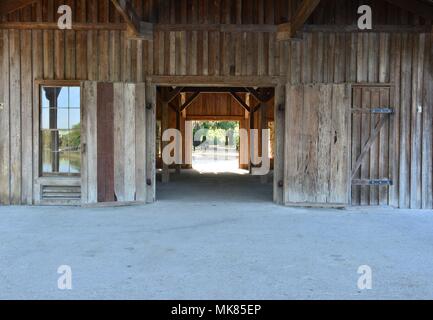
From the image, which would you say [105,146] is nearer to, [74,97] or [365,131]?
[74,97]

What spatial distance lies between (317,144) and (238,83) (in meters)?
1.75

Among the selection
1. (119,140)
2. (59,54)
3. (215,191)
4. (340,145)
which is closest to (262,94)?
(215,191)

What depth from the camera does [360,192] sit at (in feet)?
25.1

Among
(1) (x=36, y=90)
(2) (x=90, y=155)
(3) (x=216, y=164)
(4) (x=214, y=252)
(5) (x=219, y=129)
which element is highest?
(5) (x=219, y=129)

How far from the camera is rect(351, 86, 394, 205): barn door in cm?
759

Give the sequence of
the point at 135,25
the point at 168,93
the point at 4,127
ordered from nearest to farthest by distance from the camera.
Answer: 1. the point at 135,25
2. the point at 4,127
3. the point at 168,93

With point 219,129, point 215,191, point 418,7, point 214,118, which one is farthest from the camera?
point 219,129

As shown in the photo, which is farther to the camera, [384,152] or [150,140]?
A: [150,140]

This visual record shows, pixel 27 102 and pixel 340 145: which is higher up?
pixel 27 102

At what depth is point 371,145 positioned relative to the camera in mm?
7613

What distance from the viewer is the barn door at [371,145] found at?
759cm
